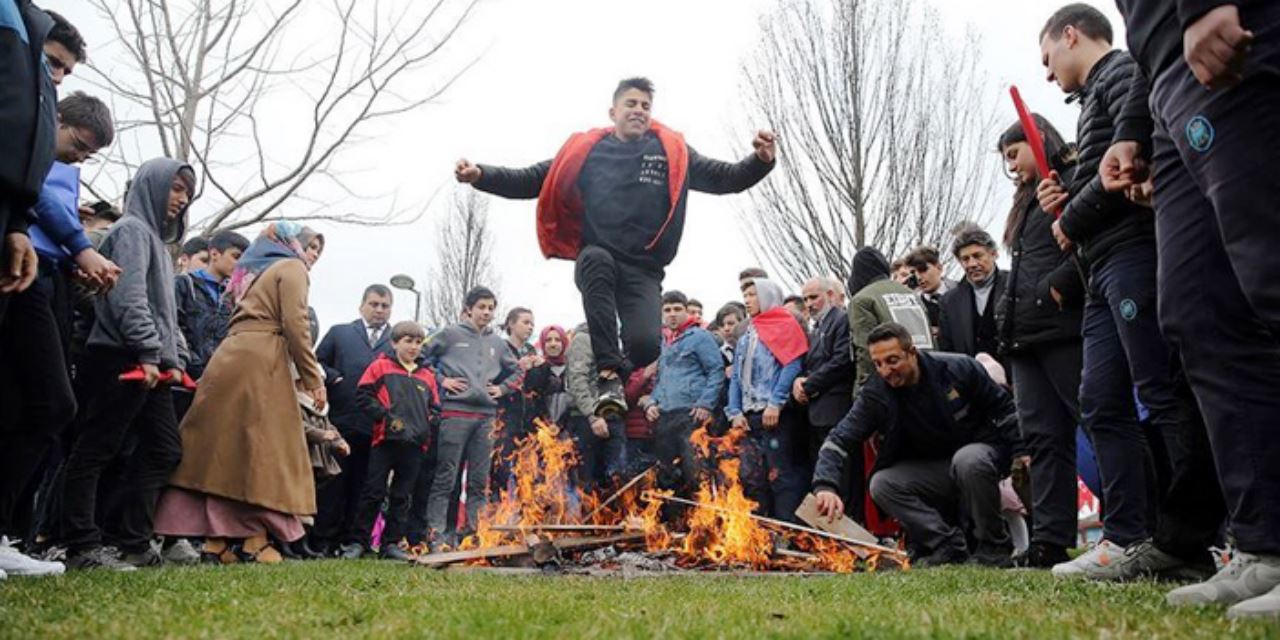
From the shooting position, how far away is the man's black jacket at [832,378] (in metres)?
7.87

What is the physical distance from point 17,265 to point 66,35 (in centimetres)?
199

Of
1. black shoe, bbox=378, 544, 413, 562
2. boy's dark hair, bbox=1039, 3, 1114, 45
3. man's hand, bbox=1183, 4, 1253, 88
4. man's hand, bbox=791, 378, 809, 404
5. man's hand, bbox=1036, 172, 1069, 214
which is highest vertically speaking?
boy's dark hair, bbox=1039, 3, 1114, 45

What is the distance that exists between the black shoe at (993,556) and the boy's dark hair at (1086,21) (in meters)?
3.20

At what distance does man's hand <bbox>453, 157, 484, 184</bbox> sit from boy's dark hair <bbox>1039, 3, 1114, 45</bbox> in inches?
128

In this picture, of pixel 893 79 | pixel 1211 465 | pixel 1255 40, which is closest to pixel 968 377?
pixel 1211 465

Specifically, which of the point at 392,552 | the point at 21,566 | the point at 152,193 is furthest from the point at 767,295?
the point at 21,566

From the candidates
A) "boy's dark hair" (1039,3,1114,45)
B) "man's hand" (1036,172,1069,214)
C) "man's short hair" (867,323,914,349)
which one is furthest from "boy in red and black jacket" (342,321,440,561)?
"boy's dark hair" (1039,3,1114,45)

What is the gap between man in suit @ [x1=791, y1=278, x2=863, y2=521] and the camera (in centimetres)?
786

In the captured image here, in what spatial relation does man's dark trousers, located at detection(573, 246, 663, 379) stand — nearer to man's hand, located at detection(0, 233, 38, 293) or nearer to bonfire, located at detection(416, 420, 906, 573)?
bonfire, located at detection(416, 420, 906, 573)

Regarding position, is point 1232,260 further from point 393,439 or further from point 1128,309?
point 393,439

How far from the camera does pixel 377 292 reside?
9844 mm

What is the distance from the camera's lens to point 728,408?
8500 mm

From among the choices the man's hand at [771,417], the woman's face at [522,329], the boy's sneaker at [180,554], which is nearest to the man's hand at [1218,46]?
the man's hand at [771,417]

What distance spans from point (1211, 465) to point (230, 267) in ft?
22.9
